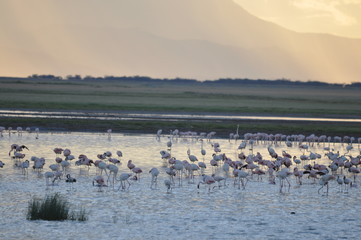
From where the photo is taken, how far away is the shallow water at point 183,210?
11.0 m

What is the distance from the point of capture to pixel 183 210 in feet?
41.9

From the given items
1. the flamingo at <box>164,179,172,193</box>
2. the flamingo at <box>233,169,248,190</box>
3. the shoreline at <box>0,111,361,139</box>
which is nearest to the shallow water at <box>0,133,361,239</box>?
the flamingo at <box>164,179,172,193</box>

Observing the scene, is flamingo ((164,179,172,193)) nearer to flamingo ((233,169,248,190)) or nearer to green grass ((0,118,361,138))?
flamingo ((233,169,248,190))

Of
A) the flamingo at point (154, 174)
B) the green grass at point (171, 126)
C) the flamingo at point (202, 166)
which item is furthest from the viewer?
the green grass at point (171, 126)

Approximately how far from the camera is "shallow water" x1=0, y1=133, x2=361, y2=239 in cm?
1103

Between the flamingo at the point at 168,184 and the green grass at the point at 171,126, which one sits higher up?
the green grass at the point at 171,126

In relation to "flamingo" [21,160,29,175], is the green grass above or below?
above

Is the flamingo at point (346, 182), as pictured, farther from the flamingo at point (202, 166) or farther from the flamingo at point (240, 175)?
the flamingo at point (202, 166)

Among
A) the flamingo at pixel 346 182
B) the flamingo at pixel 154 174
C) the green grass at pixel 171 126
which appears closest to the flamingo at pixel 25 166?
the flamingo at pixel 154 174

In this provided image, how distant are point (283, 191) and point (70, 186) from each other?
534 centimetres

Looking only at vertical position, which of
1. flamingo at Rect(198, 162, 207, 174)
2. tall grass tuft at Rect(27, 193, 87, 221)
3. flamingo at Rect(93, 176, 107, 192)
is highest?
flamingo at Rect(198, 162, 207, 174)

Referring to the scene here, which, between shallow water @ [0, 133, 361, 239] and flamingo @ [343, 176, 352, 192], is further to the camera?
flamingo @ [343, 176, 352, 192]

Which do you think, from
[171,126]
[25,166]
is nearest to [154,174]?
[25,166]

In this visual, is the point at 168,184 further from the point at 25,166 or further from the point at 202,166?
the point at 25,166
